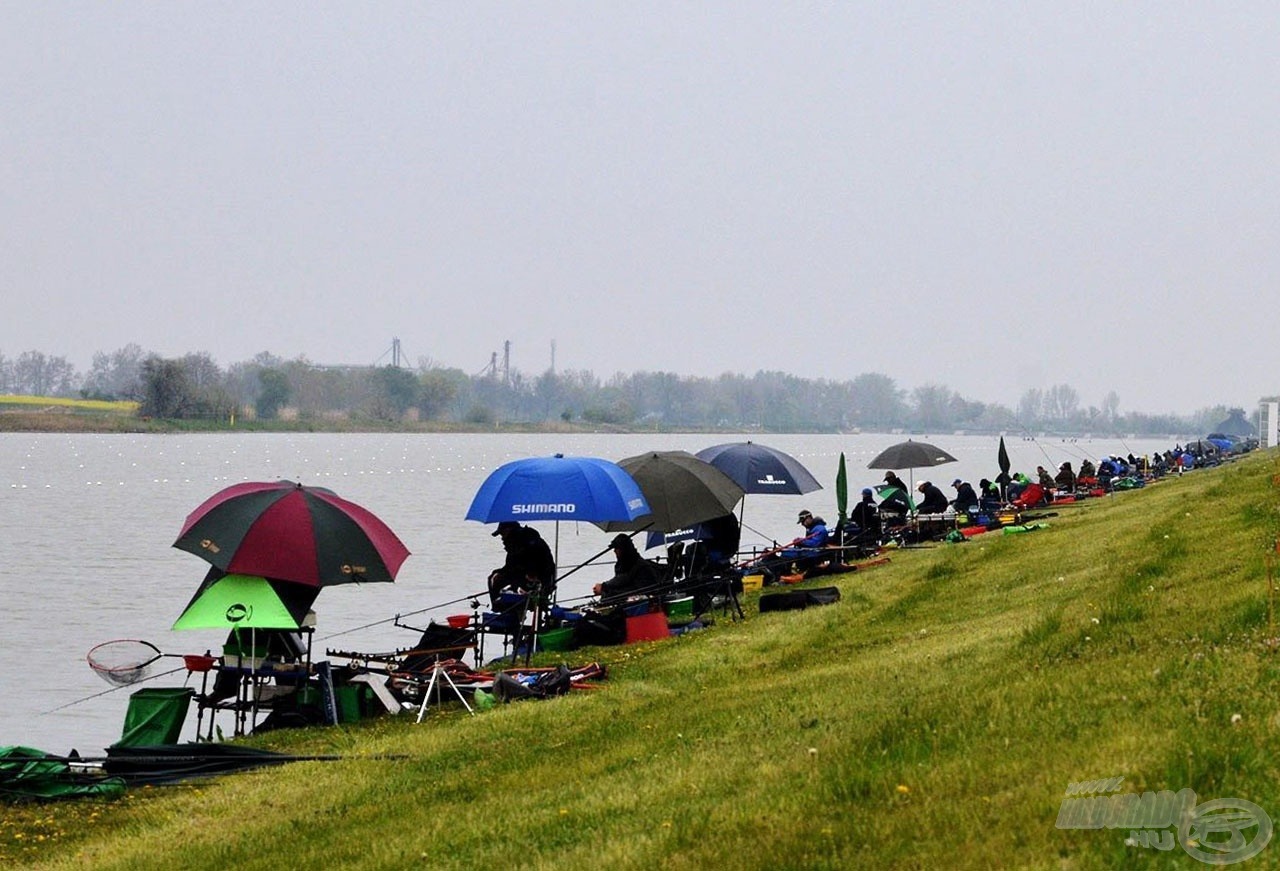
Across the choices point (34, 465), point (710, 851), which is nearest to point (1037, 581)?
point (710, 851)

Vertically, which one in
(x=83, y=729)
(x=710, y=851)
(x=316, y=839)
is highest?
(x=710, y=851)

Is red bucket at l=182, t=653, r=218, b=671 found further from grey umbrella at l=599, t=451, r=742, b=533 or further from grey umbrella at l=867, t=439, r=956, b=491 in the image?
grey umbrella at l=867, t=439, r=956, b=491

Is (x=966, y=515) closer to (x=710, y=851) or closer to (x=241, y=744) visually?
(x=241, y=744)

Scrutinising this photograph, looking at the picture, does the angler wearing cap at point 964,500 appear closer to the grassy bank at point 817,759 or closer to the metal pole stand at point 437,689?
the grassy bank at point 817,759

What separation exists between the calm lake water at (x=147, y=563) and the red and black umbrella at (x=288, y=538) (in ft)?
10.9

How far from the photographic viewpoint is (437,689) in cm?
1330

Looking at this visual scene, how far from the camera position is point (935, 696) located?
8875 mm

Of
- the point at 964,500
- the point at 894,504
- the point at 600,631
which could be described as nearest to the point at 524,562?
the point at 600,631

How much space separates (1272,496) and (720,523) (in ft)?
23.2

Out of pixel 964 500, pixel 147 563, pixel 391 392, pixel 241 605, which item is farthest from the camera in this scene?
pixel 391 392

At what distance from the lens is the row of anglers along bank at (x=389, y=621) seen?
12.2 metres

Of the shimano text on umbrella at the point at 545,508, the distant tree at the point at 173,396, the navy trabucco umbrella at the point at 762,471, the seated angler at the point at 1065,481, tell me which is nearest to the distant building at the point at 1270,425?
the seated angler at the point at 1065,481

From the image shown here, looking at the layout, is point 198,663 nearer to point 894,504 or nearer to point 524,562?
point 524,562

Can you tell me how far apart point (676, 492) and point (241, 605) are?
22.4ft
